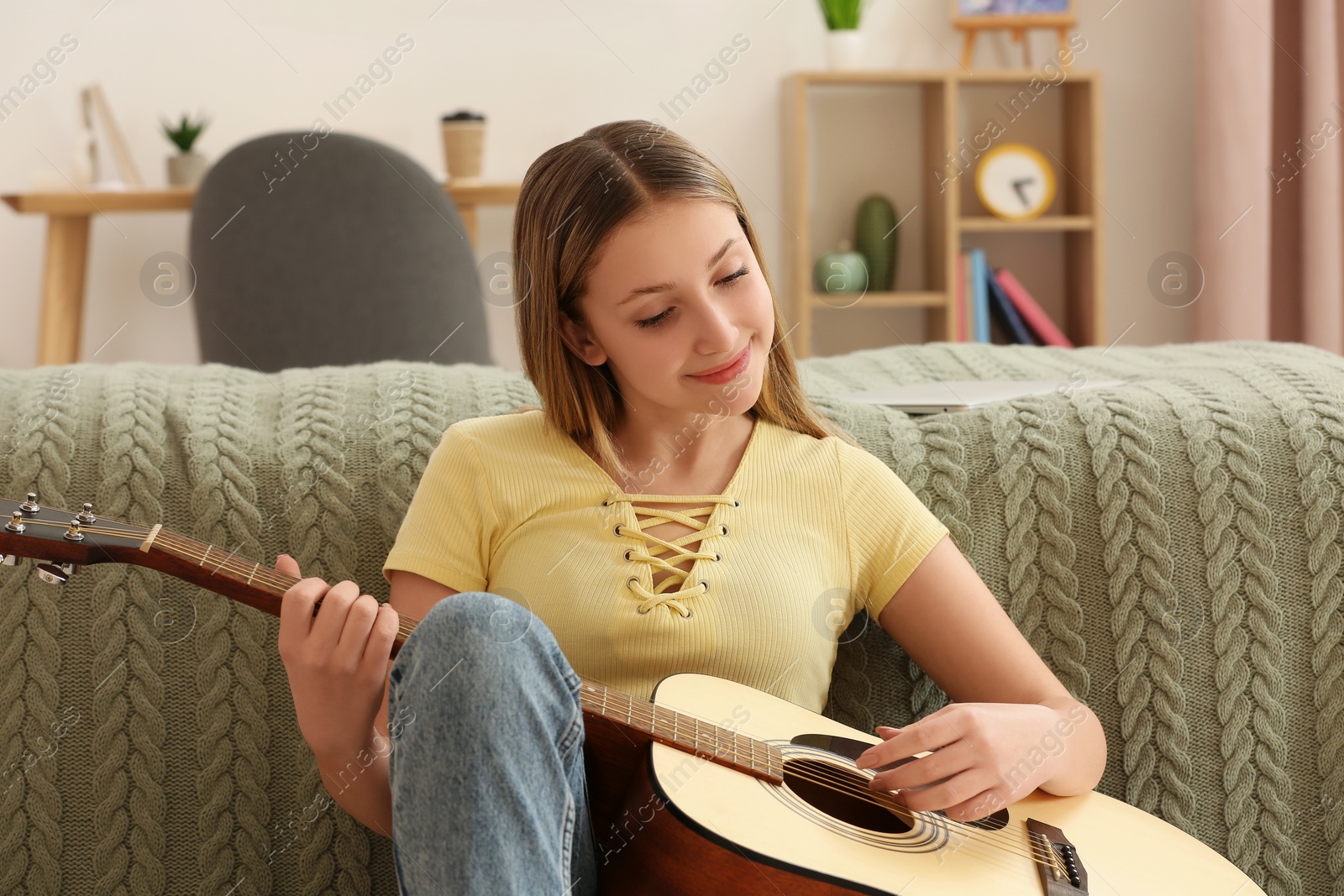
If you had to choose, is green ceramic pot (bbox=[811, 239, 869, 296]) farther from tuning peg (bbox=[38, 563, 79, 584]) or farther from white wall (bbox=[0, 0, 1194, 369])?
tuning peg (bbox=[38, 563, 79, 584])

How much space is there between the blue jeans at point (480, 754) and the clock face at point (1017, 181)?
250 centimetres

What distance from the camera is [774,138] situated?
294 centimetres

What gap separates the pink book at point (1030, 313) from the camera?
2844 millimetres

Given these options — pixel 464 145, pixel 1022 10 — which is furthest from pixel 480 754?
pixel 1022 10

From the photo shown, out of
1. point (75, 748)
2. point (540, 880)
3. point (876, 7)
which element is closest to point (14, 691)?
point (75, 748)

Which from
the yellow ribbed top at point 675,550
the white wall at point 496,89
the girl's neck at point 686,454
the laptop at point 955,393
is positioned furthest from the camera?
the white wall at point 496,89

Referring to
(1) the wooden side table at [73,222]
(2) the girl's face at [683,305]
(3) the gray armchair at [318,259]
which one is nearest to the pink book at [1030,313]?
(1) the wooden side table at [73,222]

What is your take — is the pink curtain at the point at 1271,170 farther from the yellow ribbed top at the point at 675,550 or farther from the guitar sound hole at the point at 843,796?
the guitar sound hole at the point at 843,796

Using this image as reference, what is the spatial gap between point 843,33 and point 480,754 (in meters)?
2.48

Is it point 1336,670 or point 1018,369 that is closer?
point 1336,670

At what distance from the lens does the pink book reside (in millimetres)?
2844

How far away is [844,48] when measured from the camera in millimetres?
2762

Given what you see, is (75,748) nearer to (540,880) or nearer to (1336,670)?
(540,880)

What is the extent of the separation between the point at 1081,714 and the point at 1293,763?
0.26 meters
